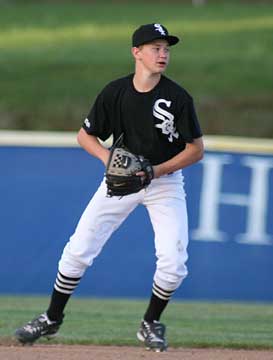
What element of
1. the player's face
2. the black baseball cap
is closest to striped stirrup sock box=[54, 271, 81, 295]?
the player's face

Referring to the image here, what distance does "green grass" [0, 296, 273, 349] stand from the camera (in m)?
8.59

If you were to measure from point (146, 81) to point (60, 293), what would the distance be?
1425 mm

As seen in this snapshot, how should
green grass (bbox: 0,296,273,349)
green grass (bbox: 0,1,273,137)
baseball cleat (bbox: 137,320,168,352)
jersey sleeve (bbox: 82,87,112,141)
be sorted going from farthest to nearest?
green grass (bbox: 0,1,273,137) → green grass (bbox: 0,296,273,349) → baseball cleat (bbox: 137,320,168,352) → jersey sleeve (bbox: 82,87,112,141)

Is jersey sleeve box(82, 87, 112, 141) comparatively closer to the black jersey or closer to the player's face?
the black jersey

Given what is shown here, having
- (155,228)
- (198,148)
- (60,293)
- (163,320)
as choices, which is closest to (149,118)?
(198,148)

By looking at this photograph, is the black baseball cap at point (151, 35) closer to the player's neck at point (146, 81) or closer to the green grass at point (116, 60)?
the player's neck at point (146, 81)

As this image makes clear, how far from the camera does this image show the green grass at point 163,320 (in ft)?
28.2

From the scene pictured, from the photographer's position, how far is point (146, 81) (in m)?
7.80

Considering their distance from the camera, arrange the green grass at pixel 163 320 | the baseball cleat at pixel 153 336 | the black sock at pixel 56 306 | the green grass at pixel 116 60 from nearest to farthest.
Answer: the baseball cleat at pixel 153 336, the black sock at pixel 56 306, the green grass at pixel 163 320, the green grass at pixel 116 60

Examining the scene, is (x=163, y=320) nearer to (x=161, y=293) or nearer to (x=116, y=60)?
(x=161, y=293)

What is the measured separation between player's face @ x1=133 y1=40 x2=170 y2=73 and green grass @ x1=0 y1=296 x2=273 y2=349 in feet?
6.14

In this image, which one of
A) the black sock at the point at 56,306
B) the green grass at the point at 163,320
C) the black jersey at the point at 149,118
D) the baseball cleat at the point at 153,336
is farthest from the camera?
the green grass at the point at 163,320

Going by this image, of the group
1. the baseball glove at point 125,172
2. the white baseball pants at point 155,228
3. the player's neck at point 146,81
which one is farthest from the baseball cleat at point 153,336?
the player's neck at point 146,81

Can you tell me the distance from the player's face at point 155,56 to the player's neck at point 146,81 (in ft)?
0.22
